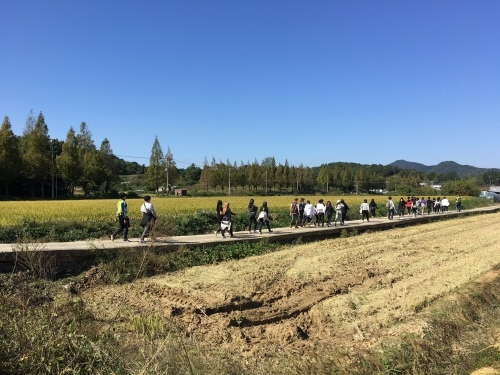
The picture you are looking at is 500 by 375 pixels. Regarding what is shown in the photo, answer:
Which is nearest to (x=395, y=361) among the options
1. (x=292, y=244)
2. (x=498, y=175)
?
(x=292, y=244)

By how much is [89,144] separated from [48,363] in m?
62.5

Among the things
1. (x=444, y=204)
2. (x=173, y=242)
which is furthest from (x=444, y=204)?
(x=173, y=242)

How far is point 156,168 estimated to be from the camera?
69.7m

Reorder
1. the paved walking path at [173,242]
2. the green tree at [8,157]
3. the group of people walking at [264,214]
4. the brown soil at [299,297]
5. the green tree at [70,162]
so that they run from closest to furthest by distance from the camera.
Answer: the brown soil at [299,297] → the paved walking path at [173,242] → the group of people walking at [264,214] → the green tree at [8,157] → the green tree at [70,162]

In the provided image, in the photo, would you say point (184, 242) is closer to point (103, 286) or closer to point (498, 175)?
point (103, 286)

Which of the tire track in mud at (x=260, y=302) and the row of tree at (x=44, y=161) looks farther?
the row of tree at (x=44, y=161)

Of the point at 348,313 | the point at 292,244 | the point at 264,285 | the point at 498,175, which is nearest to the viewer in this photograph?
the point at 348,313

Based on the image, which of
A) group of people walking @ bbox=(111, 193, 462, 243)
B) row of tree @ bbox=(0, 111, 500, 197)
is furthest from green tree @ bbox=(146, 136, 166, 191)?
group of people walking @ bbox=(111, 193, 462, 243)

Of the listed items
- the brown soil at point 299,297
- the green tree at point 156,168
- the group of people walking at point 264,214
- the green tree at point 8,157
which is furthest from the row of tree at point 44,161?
the brown soil at point 299,297

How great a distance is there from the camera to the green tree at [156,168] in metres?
69.6

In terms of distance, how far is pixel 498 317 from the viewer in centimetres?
677

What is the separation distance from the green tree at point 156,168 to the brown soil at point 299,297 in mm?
57994

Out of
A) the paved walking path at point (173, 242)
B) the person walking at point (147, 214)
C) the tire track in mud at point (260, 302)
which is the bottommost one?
the tire track in mud at point (260, 302)

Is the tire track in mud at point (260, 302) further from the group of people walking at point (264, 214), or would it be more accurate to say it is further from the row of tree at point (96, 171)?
the row of tree at point (96, 171)
